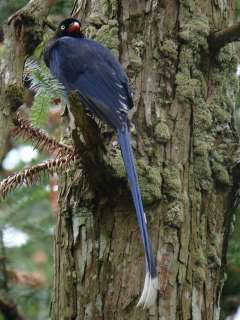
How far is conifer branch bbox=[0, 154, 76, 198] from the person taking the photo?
8.16 feet

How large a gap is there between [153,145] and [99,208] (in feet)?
0.96

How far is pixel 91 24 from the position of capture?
300cm

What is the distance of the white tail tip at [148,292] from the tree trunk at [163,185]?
5 cm

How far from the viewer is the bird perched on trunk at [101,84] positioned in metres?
2.46

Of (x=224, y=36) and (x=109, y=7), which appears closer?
(x=224, y=36)

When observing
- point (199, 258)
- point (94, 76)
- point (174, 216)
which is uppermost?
point (94, 76)

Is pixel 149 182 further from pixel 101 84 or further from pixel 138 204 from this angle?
pixel 101 84

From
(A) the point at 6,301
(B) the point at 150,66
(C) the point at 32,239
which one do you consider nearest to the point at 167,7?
(B) the point at 150,66

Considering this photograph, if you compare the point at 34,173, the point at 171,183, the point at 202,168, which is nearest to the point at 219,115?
the point at 202,168

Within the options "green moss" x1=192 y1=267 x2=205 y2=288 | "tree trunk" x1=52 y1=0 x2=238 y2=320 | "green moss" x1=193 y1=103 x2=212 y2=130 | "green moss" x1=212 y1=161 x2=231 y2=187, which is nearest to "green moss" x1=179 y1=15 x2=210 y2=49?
"tree trunk" x1=52 y1=0 x2=238 y2=320

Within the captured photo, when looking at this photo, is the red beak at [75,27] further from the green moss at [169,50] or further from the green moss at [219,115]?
the green moss at [219,115]

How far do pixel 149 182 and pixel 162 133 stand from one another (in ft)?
0.63

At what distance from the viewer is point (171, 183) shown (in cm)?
265

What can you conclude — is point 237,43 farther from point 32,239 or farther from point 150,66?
point 32,239
